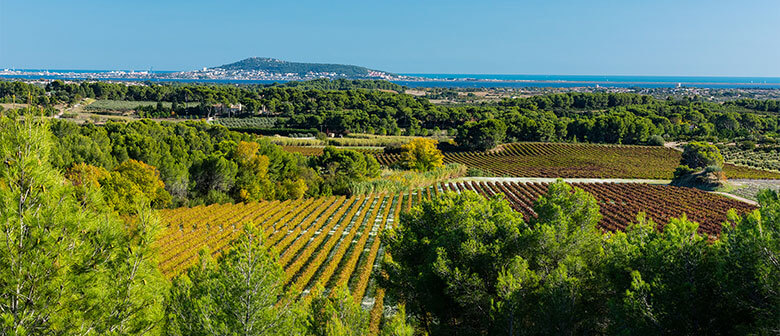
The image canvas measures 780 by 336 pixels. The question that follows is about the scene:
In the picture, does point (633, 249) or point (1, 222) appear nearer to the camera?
point (1, 222)

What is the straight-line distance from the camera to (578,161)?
84.8 meters

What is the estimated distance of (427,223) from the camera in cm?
1712

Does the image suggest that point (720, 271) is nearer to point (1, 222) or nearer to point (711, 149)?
point (1, 222)

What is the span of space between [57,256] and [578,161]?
88.9 m

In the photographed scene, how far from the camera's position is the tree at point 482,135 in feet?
308

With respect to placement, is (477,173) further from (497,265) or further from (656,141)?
(656,141)

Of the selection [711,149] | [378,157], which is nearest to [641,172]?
[711,149]

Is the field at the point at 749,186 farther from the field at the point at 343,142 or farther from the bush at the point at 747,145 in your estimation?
the field at the point at 343,142

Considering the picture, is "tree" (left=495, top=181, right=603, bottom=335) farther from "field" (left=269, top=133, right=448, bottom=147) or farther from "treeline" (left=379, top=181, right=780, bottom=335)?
"field" (left=269, top=133, right=448, bottom=147)

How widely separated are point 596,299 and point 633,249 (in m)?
1.87

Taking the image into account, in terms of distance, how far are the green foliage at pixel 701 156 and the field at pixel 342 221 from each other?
18097 mm

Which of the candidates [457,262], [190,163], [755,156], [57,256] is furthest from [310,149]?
[755,156]

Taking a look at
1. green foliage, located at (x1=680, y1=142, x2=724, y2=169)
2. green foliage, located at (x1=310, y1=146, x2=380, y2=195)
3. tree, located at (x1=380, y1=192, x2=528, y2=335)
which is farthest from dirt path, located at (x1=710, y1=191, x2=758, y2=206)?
tree, located at (x1=380, y1=192, x2=528, y2=335)

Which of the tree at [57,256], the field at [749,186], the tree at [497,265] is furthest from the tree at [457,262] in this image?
the field at [749,186]
